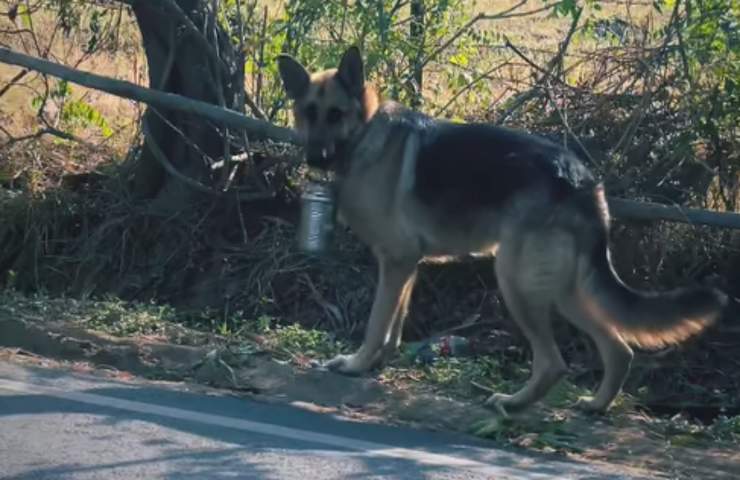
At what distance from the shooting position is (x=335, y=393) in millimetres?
7406

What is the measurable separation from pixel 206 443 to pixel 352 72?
2433 mm

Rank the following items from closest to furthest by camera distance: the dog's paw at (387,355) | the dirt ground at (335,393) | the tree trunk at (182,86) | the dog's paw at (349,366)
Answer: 1. the dirt ground at (335,393)
2. the dog's paw at (349,366)
3. the dog's paw at (387,355)
4. the tree trunk at (182,86)

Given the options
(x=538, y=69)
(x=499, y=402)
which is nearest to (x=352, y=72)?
(x=499, y=402)

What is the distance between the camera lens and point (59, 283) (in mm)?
10789

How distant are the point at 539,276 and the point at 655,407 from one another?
180 centimetres

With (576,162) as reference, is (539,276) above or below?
below

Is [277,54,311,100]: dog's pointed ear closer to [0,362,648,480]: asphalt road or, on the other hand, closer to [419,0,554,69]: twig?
[0,362,648,480]: asphalt road

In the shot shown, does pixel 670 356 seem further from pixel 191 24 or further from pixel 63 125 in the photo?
pixel 63 125

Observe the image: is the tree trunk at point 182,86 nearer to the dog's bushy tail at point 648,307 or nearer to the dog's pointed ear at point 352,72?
the dog's pointed ear at point 352,72

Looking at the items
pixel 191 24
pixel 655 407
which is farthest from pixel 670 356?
pixel 191 24

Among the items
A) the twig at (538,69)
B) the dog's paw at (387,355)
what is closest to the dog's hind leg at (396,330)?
the dog's paw at (387,355)

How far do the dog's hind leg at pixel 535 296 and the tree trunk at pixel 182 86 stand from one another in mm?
3860

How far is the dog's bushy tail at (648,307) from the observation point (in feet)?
23.1

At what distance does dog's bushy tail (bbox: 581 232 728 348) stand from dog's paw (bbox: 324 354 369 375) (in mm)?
1328
